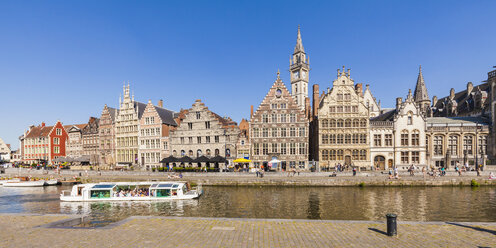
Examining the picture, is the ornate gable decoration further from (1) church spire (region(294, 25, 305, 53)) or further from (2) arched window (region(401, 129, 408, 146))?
(1) church spire (region(294, 25, 305, 53))

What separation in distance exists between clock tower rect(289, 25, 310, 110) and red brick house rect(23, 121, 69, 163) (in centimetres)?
7467

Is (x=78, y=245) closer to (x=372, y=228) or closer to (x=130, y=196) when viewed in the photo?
(x=372, y=228)

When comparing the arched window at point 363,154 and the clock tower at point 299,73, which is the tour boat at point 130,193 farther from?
the clock tower at point 299,73

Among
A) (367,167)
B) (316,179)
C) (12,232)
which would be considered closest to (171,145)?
(316,179)

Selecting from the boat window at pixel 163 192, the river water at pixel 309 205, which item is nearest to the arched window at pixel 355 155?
the river water at pixel 309 205

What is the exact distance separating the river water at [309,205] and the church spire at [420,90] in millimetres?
48346

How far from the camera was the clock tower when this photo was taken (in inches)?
3750

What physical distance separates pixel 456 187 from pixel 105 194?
43488 mm

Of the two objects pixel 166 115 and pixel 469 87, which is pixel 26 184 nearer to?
pixel 166 115

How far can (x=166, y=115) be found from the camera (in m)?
64.8

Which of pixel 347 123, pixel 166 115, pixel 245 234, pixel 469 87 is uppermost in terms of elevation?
pixel 469 87

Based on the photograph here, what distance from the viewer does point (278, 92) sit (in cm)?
5156

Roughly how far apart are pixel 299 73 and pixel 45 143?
81.9 metres

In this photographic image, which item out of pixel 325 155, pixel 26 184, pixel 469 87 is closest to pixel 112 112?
pixel 26 184
